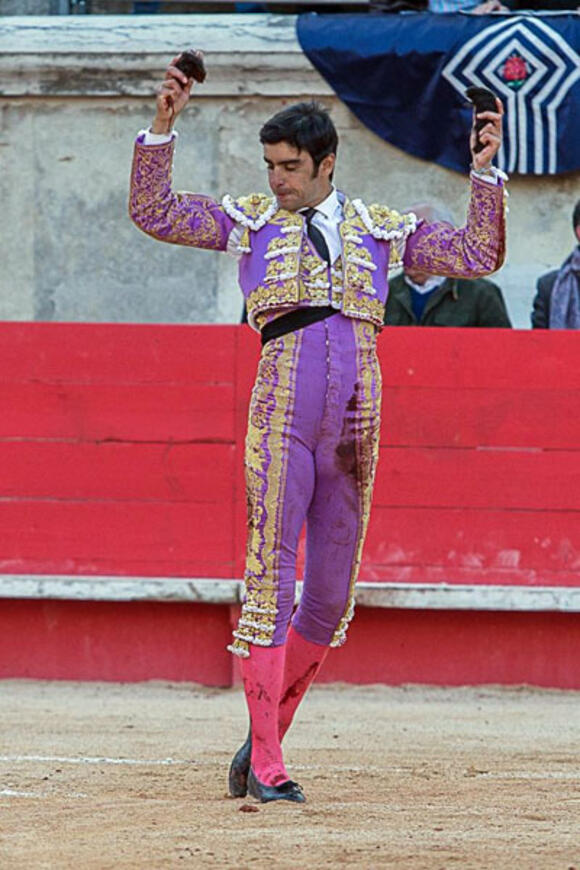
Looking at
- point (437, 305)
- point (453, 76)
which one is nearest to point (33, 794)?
point (437, 305)

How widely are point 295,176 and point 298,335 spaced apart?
33 cm

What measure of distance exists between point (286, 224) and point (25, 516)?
2.77 meters

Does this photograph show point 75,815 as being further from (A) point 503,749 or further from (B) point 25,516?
(B) point 25,516

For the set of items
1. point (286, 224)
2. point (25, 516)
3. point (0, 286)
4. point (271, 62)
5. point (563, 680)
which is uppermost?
point (271, 62)

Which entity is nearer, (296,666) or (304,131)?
(304,131)

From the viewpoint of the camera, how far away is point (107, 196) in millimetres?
8672

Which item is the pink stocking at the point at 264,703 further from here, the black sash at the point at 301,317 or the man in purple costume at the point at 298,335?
the black sash at the point at 301,317

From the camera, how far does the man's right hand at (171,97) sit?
3719mm

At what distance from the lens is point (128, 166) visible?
868cm

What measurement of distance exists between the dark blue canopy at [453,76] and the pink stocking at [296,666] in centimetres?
449

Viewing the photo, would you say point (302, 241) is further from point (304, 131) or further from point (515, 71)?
point (515, 71)

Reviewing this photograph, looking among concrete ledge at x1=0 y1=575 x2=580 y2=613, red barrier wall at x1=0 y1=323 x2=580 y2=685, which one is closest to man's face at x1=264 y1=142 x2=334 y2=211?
red barrier wall at x1=0 y1=323 x2=580 y2=685

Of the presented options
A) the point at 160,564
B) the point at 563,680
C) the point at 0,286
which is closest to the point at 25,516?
the point at 160,564

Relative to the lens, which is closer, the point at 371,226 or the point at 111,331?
the point at 371,226
